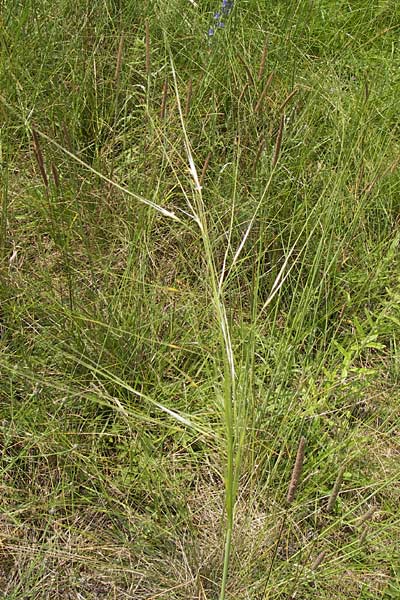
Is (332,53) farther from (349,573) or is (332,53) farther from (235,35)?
(349,573)

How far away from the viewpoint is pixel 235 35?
7.20 ft

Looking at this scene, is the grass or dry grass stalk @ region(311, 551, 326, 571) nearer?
dry grass stalk @ region(311, 551, 326, 571)

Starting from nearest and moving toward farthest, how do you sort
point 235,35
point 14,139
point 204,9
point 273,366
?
point 273,366
point 14,139
point 235,35
point 204,9

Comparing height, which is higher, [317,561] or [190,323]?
[190,323]

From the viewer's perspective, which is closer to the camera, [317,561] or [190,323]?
[317,561]

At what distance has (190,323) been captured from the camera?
5.80ft

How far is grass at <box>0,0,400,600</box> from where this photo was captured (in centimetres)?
150

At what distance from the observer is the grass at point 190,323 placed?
1.50 m

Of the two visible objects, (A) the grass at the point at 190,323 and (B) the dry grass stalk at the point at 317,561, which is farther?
(A) the grass at the point at 190,323

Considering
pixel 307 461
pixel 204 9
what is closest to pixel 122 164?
pixel 204 9

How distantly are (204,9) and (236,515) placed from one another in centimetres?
162

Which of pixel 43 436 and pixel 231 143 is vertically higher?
pixel 231 143

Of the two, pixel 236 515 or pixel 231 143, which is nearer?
pixel 236 515

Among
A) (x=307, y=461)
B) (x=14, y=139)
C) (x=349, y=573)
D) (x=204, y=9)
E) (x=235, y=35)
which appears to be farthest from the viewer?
(x=204, y=9)
